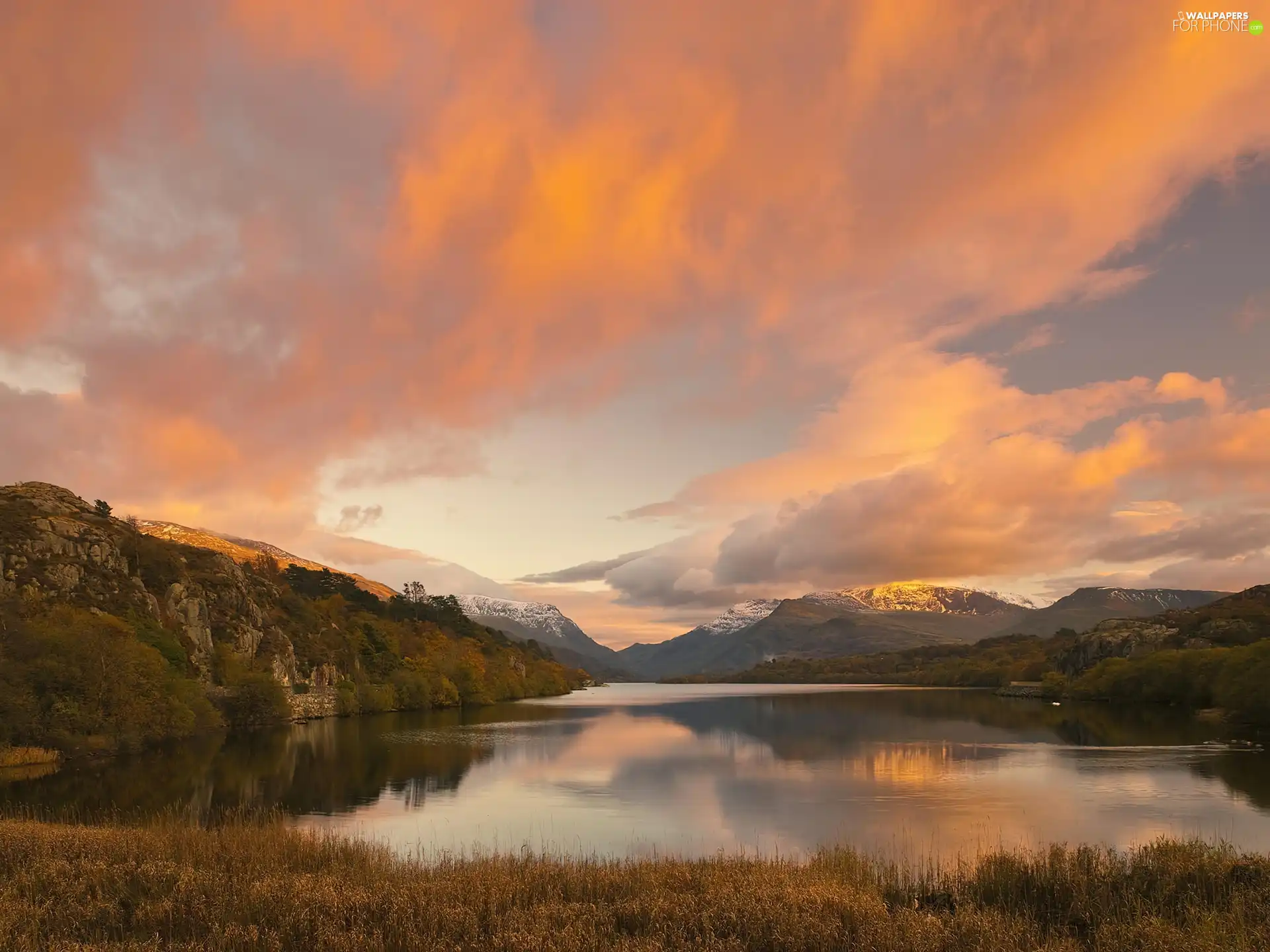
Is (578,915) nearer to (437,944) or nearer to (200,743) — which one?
(437,944)

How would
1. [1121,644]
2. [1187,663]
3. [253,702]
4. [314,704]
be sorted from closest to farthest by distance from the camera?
1. [253,702]
2. [314,704]
3. [1187,663]
4. [1121,644]

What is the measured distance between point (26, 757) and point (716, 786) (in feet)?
166

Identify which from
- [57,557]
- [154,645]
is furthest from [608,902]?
[57,557]

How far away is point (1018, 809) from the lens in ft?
135

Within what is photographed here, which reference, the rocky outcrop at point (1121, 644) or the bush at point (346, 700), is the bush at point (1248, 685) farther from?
the bush at point (346, 700)

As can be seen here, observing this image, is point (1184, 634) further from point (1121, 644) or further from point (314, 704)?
point (314, 704)

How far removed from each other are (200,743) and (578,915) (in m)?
75.6

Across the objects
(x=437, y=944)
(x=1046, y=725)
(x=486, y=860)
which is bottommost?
(x=1046, y=725)

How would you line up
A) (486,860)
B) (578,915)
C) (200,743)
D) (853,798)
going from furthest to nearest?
(200,743)
(853,798)
(486,860)
(578,915)

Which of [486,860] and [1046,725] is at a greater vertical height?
[486,860]

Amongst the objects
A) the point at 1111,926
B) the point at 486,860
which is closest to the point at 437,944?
the point at 486,860

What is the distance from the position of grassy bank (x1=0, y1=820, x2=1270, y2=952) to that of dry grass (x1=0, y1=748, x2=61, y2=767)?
41.5 m

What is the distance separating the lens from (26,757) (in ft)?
191

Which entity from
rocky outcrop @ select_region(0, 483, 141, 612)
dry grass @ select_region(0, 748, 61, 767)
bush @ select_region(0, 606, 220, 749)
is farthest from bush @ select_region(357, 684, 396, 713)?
dry grass @ select_region(0, 748, 61, 767)
